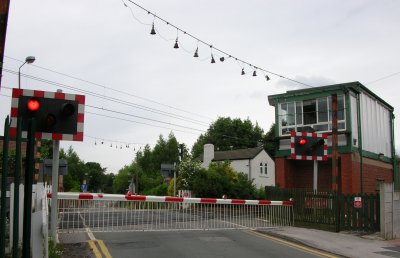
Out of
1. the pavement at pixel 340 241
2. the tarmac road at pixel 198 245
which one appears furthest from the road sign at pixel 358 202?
the tarmac road at pixel 198 245

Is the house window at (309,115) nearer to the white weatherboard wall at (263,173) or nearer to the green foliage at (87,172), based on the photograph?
the white weatherboard wall at (263,173)

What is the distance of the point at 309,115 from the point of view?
1086 inches

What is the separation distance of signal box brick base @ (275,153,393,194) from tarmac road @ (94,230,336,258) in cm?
1303

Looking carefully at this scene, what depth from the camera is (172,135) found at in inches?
3351

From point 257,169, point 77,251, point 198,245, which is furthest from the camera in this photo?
point 257,169

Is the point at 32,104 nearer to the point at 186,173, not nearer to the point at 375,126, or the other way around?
the point at 375,126

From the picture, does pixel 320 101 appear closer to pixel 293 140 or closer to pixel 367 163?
pixel 367 163

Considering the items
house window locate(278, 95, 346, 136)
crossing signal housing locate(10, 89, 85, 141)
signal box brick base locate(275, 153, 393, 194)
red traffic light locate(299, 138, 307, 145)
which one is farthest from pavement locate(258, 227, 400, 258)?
house window locate(278, 95, 346, 136)

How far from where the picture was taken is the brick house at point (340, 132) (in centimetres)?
2544

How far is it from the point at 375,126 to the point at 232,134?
4215 cm

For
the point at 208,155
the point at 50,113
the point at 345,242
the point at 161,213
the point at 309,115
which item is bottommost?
the point at 345,242

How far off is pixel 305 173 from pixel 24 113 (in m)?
22.6

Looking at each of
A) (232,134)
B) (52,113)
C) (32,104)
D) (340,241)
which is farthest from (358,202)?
(232,134)

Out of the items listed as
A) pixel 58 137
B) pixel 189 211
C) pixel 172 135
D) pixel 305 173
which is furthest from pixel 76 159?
pixel 58 137
